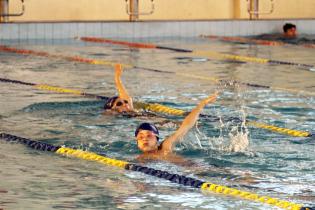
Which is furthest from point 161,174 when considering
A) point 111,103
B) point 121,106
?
point 111,103

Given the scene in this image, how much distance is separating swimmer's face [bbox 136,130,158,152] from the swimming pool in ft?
0.61

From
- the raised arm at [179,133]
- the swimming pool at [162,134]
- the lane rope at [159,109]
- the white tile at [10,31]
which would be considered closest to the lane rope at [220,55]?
the swimming pool at [162,134]

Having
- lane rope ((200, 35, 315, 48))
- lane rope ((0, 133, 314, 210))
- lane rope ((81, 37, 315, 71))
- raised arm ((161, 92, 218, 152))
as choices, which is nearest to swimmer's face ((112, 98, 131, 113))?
lane rope ((0, 133, 314, 210))

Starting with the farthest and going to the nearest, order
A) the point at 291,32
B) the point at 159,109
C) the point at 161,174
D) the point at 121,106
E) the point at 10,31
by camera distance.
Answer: the point at 291,32 < the point at 10,31 < the point at 159,109 < the point at 121,106 < the point at 161,174

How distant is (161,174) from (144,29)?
37.8 feet

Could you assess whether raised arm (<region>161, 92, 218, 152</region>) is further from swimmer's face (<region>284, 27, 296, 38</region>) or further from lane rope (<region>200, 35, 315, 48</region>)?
swimmer's face (<region>284, 27, 296, 38</region>)

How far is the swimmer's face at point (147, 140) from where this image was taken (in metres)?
6.76

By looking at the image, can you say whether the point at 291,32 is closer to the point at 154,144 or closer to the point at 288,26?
the point at 288,26

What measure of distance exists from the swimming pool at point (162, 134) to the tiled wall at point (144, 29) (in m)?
2.79

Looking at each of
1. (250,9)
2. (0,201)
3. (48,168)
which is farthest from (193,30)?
(0,201)

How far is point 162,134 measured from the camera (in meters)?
8.06

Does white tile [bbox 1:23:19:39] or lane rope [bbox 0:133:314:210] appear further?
white tile [bbox 1:23:19:39]

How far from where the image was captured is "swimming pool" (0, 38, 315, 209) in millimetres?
5641

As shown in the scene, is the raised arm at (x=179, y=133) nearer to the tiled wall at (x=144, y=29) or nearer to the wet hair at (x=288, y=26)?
the tiled wall at (x=144, y=29)
